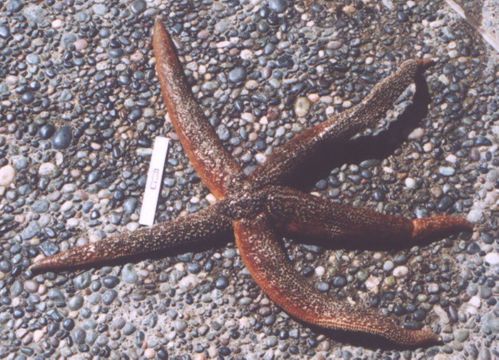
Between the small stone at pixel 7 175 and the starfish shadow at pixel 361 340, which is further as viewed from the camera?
the small stone at pixel 7 175

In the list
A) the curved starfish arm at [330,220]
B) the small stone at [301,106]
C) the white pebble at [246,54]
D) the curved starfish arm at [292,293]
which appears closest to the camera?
the curved starfish arm at [292,293]

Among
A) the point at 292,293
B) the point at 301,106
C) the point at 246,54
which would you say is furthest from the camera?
the point at 246,54

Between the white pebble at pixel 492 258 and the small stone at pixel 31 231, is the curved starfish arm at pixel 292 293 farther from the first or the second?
the small stone at pixel 31 231

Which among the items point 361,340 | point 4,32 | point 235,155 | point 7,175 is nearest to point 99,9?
point 4,32

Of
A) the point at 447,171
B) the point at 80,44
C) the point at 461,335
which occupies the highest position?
the point at 80,44

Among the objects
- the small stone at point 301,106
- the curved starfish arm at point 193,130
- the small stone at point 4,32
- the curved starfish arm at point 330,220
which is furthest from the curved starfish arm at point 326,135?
the small stone at point 4,32

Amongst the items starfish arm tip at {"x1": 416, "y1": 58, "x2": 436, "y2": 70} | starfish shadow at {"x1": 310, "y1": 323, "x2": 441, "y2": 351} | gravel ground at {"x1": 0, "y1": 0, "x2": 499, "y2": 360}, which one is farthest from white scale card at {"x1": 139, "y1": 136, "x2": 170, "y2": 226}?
starfish arm tip at {"x1": 416, "y1": 58, "x2": 436, "y2": 70}

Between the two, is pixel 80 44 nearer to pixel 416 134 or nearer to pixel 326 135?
pixel 326 135

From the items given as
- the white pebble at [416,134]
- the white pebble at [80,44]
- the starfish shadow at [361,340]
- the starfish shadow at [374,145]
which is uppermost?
the white pebble at [80,44]
